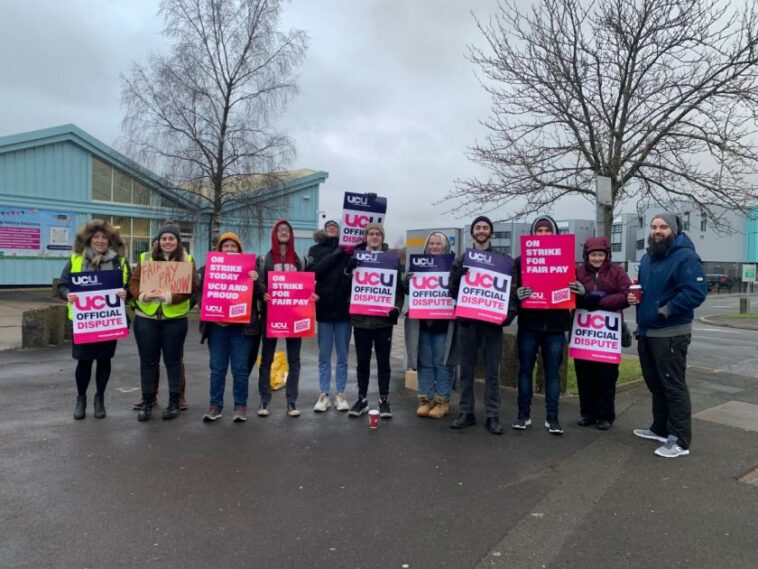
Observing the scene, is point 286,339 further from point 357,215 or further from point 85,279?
point 85,279

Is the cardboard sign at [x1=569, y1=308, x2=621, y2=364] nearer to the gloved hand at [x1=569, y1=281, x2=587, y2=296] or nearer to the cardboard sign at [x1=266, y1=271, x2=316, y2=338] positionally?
the gloved hand at [x1=569, y1=281, x2=587, y2=296]

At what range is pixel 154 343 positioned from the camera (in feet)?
19.2

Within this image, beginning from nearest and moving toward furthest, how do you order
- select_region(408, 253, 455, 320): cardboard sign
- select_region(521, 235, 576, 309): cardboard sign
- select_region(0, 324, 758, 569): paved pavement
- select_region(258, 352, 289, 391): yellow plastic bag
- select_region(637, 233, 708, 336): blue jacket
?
select_region(0, 324, 758, 569): paved pavement → select_region(637, 233, 708, 336): blue jacket → select_region(521, 235, 576, 309): cardboard sign → select_region(408, 253, 455, 320): cardboard sign → select_region(258, 352, 289, 391): yellow plastic bag

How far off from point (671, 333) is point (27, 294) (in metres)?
25.1

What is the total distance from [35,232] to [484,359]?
24811 mm

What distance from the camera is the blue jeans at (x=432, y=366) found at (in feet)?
20.4

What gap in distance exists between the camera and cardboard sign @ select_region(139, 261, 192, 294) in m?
5.79

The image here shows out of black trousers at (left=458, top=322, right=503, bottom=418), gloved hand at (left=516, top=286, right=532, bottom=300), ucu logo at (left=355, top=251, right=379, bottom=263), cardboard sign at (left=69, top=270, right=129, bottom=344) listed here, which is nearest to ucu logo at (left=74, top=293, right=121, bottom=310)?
cardboard sign at (left=69, top=270, right=129, bottom=344)

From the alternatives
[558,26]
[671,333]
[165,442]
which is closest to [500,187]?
[558,26]

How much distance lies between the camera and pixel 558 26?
8.17m

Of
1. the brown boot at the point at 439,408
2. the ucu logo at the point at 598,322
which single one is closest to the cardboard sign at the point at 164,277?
the brown boot at the point at 439,408

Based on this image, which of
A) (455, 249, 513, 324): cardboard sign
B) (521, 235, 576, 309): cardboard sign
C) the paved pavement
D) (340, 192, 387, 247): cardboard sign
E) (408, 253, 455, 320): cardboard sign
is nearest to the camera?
the paved pavement

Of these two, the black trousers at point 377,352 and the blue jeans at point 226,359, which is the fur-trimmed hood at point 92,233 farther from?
the black trousers at point 377,352

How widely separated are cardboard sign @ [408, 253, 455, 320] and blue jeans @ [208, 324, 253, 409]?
1.92 m
